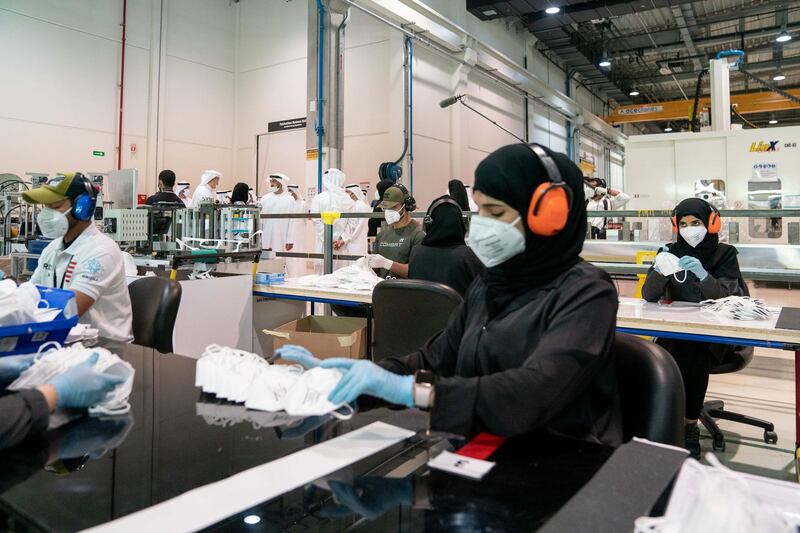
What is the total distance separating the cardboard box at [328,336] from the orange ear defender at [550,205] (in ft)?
5.05

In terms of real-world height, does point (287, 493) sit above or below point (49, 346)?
below

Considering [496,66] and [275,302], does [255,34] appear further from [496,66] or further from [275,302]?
[275,302]

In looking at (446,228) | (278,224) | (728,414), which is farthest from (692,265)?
(278,224)

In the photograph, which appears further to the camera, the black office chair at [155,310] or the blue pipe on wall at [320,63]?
the blue pipe on wall at [320,63]

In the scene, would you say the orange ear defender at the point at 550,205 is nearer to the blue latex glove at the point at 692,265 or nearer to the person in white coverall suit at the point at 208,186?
the blue latex glove at the point at 692,265

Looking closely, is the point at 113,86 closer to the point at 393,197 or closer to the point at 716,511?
the point at 393,197

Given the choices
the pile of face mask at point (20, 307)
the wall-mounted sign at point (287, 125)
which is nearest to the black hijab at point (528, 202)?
the pile of face mask at point (20, 307)

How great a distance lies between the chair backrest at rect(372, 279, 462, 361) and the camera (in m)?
2.06

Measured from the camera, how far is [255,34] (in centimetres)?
921

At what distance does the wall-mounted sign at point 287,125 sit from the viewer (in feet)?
28.5

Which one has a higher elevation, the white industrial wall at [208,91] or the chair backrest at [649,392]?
the white industrial wall at [208,91]

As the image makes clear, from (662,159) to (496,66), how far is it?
3.41 metres

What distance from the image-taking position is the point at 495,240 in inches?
44.3

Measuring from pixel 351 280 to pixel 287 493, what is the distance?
274 cm
